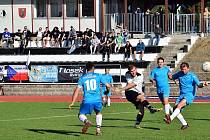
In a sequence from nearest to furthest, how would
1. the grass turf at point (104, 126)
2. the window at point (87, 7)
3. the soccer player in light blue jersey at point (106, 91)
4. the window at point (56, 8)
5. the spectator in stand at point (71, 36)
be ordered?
the grass turf at point (104, 126) < the soccer player in light blue jersey at point (106, 91) < the spectator in stand at point (71, 36) < the window at point (87, 7) < the window at point (56, 8)

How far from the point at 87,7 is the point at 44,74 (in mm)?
10309

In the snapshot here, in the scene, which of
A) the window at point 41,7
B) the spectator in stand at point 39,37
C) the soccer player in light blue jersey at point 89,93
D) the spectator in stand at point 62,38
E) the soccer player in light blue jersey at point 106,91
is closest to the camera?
the soccer player in light blue jersey at point 89,93

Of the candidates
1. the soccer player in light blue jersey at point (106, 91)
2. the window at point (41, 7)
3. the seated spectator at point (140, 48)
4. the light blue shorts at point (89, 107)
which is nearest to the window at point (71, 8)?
the window at point (41, 7)

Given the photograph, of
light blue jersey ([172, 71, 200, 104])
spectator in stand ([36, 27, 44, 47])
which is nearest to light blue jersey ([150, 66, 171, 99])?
light blue jersey ([172, 71, 200, 104])

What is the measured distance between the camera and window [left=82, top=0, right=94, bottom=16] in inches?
2039

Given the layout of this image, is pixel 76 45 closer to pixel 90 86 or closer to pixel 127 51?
pixel 127 51

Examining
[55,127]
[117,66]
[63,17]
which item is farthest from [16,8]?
[55,127]

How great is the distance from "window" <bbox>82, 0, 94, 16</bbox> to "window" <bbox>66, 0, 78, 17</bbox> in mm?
606

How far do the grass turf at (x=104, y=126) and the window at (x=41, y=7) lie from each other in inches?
976

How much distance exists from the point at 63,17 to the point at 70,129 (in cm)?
3318

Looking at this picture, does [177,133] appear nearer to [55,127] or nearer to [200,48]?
[55,127]

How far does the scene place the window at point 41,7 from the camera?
2077 inches

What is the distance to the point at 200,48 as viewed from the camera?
4491 centimetres

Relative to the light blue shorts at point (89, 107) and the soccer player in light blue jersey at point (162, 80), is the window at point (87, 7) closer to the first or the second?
the soccer player in light blue jersey at point (162, 80)
